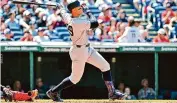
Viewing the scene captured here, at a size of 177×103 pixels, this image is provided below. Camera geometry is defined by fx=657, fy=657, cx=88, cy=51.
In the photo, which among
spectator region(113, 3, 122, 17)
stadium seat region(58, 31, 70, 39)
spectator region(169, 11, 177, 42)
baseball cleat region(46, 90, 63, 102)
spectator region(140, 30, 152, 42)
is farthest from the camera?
spectator region(113, 3, 122, 17)

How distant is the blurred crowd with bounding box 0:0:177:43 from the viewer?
16.4 meters

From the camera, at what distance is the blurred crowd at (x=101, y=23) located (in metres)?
16.4

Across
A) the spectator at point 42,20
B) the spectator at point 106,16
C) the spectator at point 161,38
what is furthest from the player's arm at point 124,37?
the spectator at point 42,20

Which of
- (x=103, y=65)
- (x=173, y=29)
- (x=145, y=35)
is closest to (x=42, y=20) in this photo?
(x=145, y=35)

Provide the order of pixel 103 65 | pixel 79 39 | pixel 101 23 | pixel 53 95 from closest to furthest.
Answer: pixel 79 39
pixel 103 65
pixel 53 95
pixel 101 23

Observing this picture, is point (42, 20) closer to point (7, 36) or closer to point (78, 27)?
point (7, 36)

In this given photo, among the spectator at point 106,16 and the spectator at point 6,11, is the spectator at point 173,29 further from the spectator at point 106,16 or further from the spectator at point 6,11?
the spectator at point 6,11

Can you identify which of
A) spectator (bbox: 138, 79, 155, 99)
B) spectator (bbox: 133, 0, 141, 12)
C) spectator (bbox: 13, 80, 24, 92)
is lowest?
spectator (bbox: 138, 79, 155, 99)

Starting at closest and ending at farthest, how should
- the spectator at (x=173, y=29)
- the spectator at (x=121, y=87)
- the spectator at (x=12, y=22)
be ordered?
1. the spectator at (x=121, y=87)
2. the spectator at (x=173, y=29)
3. the spectator at (x=12, y=22)

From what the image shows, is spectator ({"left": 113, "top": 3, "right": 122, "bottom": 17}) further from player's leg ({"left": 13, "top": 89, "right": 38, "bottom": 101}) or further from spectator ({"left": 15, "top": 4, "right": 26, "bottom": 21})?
player's leg ({"left": 13, "top": 89, "right": 38, "bottom": 101})

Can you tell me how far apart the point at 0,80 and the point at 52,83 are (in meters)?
1.37

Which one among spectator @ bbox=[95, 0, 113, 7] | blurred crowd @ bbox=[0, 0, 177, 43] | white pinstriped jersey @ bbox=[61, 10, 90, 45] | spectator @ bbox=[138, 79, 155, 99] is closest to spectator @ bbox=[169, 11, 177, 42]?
blurred crowd @ bbox=[0, 0, 177, 43]

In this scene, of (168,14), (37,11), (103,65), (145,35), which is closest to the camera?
(103,65)

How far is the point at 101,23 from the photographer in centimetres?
1705
